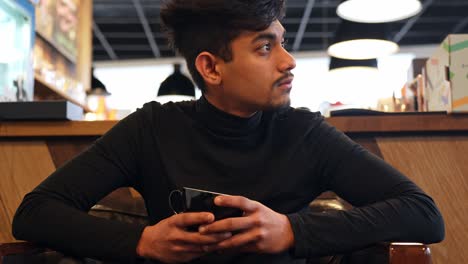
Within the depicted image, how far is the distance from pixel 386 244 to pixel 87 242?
599 mm

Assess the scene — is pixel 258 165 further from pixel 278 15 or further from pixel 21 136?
pixel 21 136

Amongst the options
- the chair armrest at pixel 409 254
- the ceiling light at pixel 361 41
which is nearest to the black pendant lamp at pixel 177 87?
the ceiling light at pixel 361 41

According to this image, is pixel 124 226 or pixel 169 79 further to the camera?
pixel 169 79

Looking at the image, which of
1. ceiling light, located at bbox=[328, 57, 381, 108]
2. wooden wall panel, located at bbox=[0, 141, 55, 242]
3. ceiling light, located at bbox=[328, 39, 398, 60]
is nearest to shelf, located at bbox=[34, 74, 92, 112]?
wooden wall panel, located at bbox=[0, 141, 55, 242]

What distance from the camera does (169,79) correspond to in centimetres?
630

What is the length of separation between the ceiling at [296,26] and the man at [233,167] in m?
5.47

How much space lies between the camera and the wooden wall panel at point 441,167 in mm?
1813

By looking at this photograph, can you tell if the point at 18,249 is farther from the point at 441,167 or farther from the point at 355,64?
the point at 355,64

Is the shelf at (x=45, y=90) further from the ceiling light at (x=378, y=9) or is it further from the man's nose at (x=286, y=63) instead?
the man's nose at (x=286, y=63)

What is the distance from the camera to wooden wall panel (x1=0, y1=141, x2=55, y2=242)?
1882 millimetres

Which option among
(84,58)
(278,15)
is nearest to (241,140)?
(278,15)

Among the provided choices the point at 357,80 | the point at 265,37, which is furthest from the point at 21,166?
the point at 357,80

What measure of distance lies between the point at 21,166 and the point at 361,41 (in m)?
3.24

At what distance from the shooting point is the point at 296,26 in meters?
8.45
